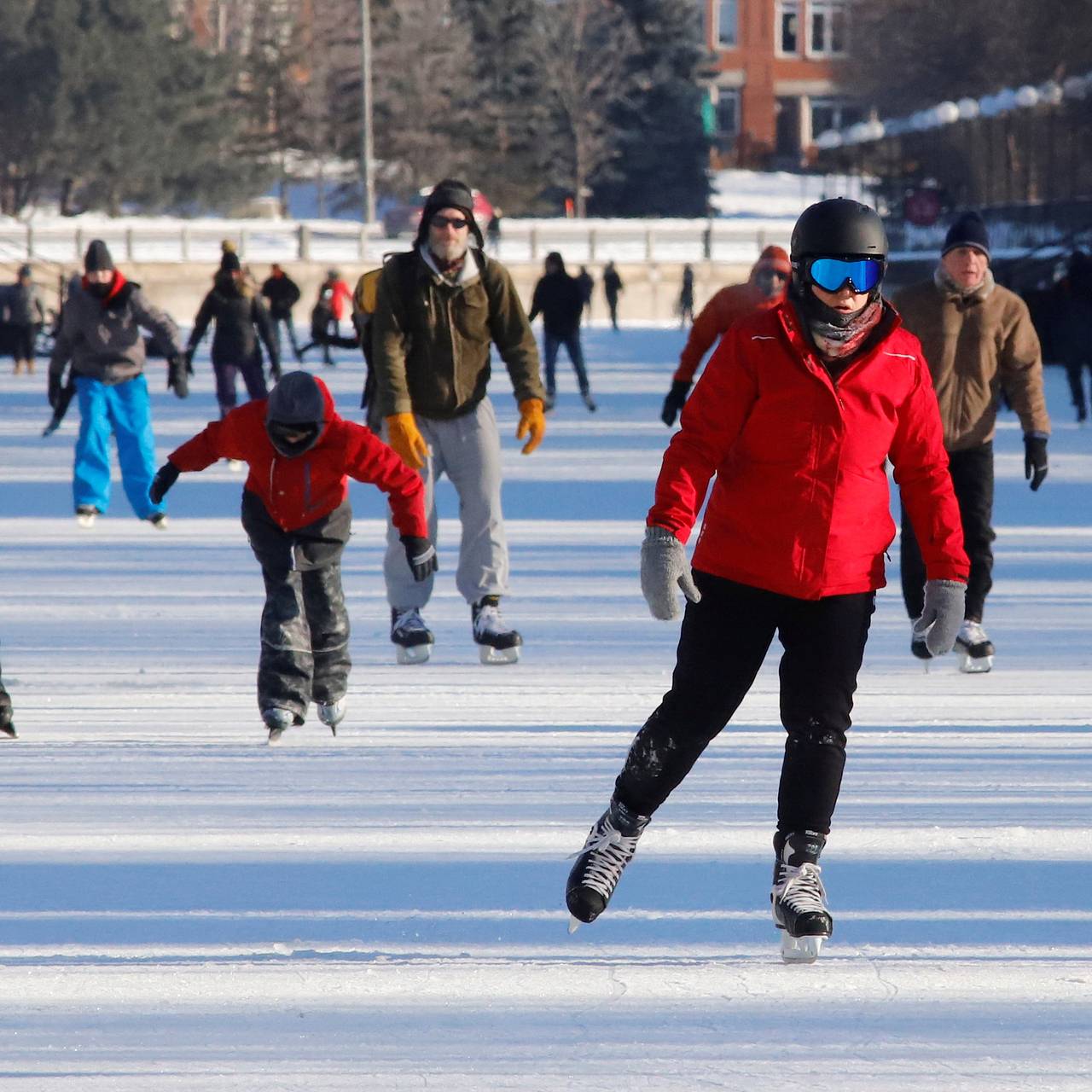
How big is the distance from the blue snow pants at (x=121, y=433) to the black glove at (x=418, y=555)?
191 inches

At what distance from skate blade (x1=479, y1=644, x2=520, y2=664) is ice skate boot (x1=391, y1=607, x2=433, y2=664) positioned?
0.18 m

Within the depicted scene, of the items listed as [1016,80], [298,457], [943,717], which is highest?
[1016,80]

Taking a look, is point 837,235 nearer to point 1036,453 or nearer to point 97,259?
point 1036,453

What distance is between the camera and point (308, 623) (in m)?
5.69

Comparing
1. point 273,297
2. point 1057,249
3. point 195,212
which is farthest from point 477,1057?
point 195,212

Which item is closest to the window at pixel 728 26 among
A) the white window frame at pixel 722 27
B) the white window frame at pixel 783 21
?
the white window frame at pixel 722 27

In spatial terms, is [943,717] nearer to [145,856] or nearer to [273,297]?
[145,856]

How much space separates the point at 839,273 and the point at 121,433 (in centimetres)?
730

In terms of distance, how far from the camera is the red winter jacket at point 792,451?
146 inches

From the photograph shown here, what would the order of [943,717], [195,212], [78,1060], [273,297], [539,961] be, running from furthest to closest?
1. [195,212]
2. [273,297]
3. [943,717]
4. [539,961]
5. [78,1060]

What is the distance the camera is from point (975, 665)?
679cm

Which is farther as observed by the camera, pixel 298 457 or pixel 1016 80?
pixel 1016 80

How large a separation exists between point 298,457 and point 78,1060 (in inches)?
98.7

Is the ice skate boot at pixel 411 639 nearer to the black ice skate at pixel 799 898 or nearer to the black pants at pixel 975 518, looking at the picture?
the black pants at pixel 975 518
